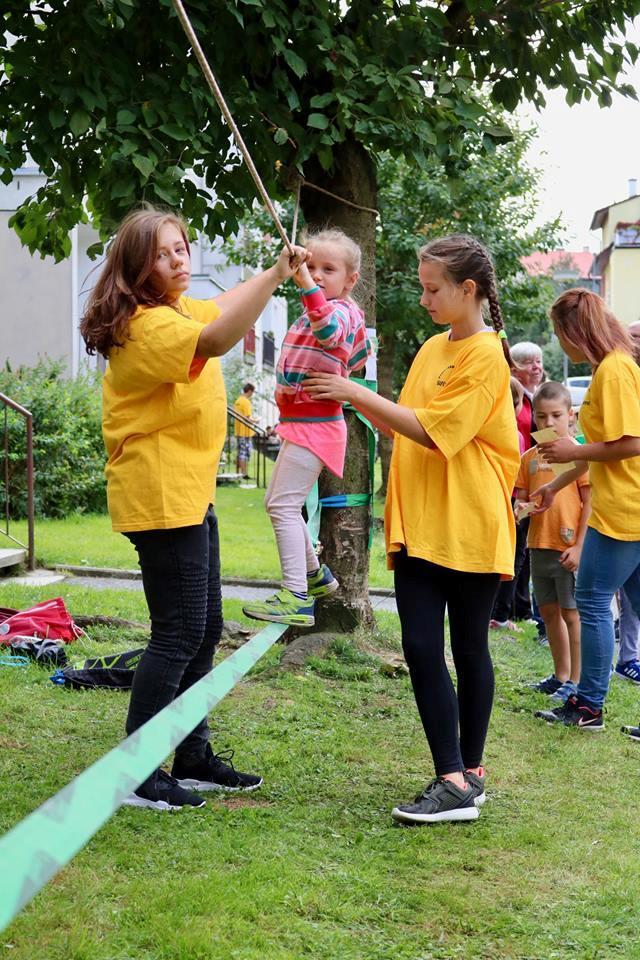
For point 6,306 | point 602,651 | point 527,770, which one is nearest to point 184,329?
point 527,770

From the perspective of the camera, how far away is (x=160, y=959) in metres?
2.82

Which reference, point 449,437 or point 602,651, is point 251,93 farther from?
point 602,651

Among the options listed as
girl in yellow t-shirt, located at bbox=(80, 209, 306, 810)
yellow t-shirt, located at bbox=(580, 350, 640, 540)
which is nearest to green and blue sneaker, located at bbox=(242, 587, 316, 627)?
girl in yellow t-shirt, located at bbox=(80, 209, 306, 810)

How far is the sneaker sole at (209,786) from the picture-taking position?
4250mm

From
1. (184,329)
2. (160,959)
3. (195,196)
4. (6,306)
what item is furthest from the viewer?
(6,306)

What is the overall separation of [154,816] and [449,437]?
1.64 metres

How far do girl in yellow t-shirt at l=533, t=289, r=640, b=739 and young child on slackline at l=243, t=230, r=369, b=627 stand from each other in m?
1.27

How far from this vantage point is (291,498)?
14.9 feet

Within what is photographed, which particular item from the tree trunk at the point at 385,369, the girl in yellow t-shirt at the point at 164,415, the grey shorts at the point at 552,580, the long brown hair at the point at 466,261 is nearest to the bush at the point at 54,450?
the tree trunk at the point at 385,369

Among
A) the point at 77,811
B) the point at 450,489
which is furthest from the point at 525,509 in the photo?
the point at 77,811

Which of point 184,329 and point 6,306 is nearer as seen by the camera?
point 184,329

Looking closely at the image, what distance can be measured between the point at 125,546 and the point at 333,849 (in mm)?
8660

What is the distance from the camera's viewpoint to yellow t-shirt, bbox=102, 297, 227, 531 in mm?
3611

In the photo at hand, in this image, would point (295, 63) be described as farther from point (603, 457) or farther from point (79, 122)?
point (603, 457)
